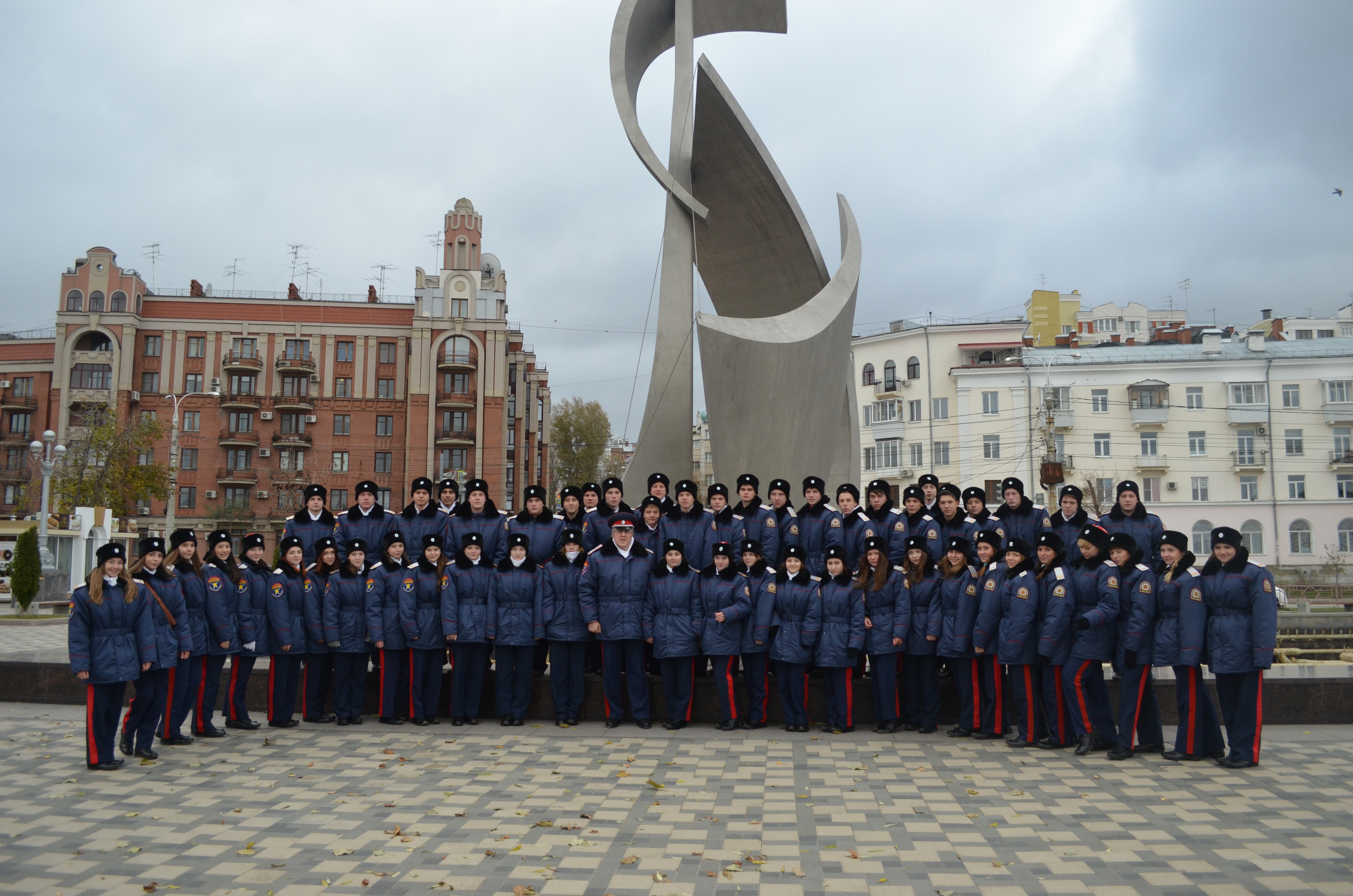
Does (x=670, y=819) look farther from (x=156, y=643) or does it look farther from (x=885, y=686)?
(x=156, y=643)

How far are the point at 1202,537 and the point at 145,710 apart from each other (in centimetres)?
3319

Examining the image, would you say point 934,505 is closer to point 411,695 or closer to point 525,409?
point 411,695

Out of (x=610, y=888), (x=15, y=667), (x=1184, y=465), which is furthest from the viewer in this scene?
(x=1184, y=465)

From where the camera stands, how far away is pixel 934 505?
7.71 metres

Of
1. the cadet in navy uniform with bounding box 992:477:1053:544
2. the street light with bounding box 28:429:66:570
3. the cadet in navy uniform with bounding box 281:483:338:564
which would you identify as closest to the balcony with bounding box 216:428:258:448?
the street light with bounding box 28:429:66:570

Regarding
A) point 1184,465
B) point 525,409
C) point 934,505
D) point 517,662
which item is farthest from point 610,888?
point 525,409

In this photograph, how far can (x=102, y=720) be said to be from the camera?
5801 mm

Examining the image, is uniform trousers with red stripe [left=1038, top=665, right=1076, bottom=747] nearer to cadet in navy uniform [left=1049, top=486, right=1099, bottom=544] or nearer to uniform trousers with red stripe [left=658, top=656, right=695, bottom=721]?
cadet in navy uniform [left=1049, top=486, right=1099, bottom=544]

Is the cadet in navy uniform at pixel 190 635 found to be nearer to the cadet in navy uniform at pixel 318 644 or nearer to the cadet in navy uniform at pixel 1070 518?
the cadet in navy uniform at pixel 318 644

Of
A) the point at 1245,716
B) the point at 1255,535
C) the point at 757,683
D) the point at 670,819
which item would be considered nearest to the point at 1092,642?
the point at 1245,716

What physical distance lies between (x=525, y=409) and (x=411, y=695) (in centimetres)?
3750

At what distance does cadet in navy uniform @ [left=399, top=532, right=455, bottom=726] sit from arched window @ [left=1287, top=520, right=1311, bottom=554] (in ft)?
108

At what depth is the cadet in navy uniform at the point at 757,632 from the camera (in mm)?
6836

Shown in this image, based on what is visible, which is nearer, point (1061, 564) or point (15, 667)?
point (1061, 564)
